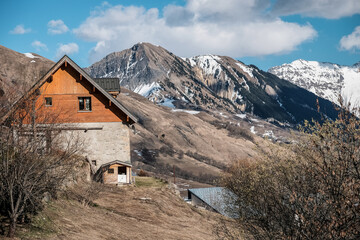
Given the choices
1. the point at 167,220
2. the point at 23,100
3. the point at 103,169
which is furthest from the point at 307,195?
the point at 103,169

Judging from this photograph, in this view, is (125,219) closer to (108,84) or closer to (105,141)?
(105,141)

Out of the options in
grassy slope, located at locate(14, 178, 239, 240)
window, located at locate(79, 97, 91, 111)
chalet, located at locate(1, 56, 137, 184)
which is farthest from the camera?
window, located at locate(79, 97, 91, 111)

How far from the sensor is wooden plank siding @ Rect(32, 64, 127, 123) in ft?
114

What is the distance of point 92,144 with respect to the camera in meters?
35.0

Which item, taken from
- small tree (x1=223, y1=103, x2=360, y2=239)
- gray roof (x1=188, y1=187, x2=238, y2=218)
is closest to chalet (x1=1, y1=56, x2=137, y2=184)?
gray roof (x1=188, y1=187, x2=238, y2=218)

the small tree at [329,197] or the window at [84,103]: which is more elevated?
the window at [84,103]

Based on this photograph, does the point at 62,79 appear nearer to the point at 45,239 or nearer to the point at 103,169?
the point at 103,169

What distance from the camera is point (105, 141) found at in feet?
115

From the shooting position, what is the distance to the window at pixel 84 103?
1389 inches

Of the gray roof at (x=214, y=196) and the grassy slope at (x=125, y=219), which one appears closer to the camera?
the grassy slope at (x=125, y=219)

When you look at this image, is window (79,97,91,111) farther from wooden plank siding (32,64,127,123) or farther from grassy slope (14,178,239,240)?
grassy slope (14,178,239,240)

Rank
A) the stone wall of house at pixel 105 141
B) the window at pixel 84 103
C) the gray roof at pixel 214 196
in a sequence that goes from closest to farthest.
Answer: the stone wall of house at pixel 105 141 → the window at pixel 84 103 → the gray roof at pixel 214 196

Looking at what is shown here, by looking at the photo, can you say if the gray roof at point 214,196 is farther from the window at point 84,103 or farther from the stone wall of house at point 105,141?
the window at point 84,103

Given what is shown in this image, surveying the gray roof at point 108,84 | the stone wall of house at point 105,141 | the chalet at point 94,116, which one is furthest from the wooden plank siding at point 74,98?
the gray roof at point 108,84
